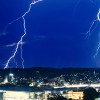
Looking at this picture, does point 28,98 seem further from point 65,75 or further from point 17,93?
point 65,75

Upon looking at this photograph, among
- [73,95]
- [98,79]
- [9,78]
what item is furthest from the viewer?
[98,79]

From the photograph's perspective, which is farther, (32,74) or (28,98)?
(32,74)

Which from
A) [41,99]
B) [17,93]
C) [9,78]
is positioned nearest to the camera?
[41,99]

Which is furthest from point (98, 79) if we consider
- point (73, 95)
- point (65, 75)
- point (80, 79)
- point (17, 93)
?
point (73, 95)

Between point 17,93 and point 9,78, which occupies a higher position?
point 9,78

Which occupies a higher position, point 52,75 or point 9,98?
point 52,75

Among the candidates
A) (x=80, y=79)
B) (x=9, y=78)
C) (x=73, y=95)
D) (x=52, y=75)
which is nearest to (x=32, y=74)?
(x=52, y=75)

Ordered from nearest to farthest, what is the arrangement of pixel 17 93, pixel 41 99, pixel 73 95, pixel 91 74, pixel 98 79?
pixel 73 95, pixel 41 99, pixel 17 93, pixel 98 79, pixel 91 74

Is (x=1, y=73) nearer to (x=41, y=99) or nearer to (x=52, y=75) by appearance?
(x=52, y=75)

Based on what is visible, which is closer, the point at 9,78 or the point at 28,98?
the point at 28,98
